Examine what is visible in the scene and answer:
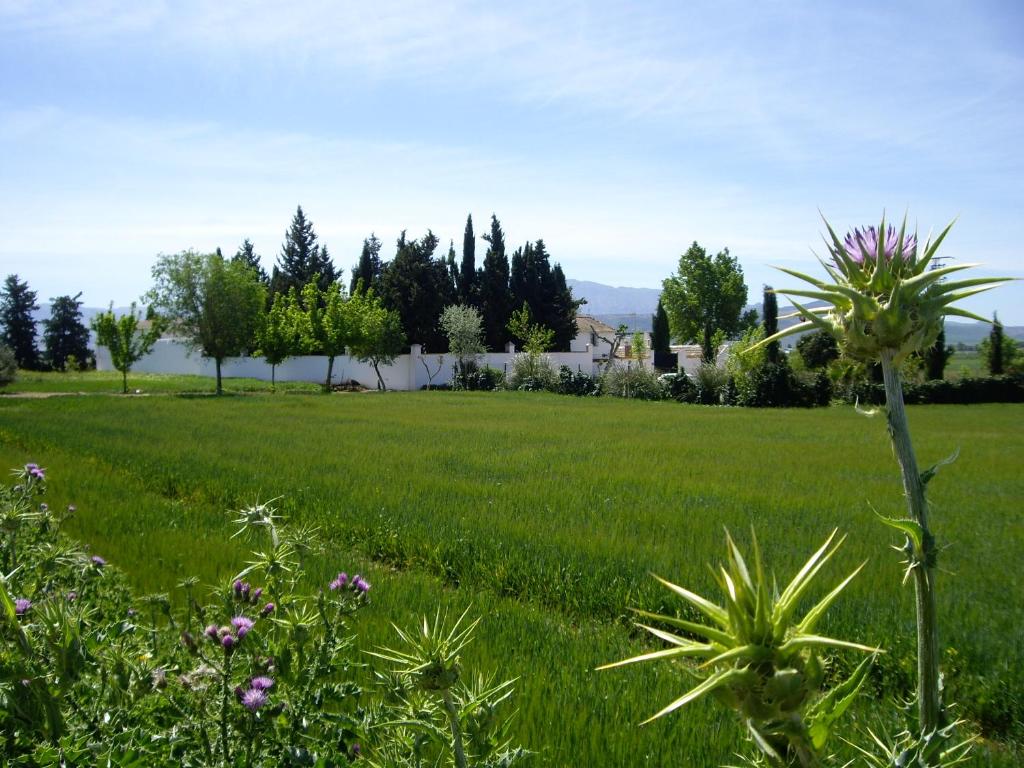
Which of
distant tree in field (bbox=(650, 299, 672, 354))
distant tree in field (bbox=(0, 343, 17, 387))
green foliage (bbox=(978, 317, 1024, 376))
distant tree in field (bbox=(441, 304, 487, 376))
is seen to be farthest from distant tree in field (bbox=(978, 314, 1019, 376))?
distant tree in field (bbox=(0, 343, 17, 387))

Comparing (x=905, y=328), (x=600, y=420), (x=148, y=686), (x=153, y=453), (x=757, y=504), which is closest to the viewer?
Answer: (x=905, y=328)

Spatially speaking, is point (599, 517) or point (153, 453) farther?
point (153, 453)

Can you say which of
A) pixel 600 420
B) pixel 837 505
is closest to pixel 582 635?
pixel 837 505

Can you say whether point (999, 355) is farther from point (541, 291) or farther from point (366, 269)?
point (366, 269)

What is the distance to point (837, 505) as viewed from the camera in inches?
400

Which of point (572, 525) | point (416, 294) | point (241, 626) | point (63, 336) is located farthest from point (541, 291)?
point (241, 626)

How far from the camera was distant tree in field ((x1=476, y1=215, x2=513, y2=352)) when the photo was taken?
5469 cm

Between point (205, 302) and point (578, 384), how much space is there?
1945 centimetres

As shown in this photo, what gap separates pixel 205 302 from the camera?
36156mm

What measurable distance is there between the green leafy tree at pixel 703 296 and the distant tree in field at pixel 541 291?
18.7 metres

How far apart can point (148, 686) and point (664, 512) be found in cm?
790

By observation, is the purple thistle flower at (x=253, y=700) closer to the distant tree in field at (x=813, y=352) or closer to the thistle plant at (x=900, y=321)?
the thistle plant at (x=900, y=321)

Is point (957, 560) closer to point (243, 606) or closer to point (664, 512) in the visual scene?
point (664, 512)

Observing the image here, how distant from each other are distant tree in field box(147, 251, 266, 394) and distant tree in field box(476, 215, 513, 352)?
2086 cm
